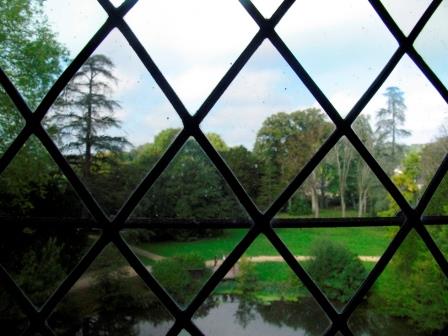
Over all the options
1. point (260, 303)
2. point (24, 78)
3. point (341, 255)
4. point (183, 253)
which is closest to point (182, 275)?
point (183, 253)

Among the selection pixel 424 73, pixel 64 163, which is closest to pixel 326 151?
pixel 424 73

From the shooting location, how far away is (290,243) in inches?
24.6

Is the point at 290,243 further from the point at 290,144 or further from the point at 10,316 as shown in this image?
the point at 10,316

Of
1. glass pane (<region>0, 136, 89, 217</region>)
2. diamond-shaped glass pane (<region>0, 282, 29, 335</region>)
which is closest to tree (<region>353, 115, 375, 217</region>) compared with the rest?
glass pane (<region>0, 136, 89, 217</region>)

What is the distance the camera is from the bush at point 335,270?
661mm

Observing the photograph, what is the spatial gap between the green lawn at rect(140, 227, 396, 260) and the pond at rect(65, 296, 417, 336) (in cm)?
7

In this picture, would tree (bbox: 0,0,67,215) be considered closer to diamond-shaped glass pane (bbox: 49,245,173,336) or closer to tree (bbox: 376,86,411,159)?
diamond-shaped glass pane (bbox: 49,245,173,336)

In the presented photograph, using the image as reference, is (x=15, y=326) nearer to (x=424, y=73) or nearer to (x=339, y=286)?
(x=339, y=286)

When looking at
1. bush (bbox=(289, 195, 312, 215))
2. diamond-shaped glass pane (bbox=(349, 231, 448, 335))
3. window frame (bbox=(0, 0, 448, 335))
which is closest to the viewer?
window frame (bbox=(0, 0, 448, 335))

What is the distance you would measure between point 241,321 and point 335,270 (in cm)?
16

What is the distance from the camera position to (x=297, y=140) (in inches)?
26.4

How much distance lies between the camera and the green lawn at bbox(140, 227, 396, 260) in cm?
60

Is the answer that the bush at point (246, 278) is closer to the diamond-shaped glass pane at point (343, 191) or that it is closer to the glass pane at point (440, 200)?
the diamond-shaped glass pane at point (343, 191)

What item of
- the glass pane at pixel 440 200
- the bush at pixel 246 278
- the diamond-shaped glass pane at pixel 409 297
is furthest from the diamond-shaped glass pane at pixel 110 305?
the glass pane at pixel 440 200
